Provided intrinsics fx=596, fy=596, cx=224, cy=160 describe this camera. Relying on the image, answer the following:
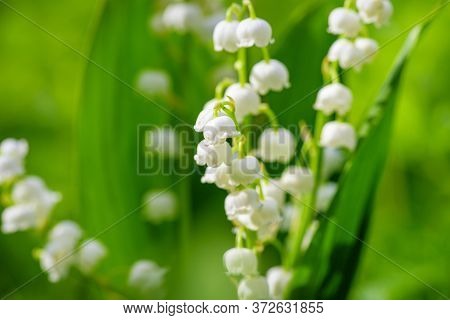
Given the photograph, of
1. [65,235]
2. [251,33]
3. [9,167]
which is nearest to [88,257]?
[65,235]

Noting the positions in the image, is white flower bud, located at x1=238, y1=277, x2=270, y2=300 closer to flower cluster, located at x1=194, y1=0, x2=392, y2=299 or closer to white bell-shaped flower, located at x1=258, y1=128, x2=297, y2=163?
flower cluster, located at x1=194, y1=0, x2=392, y2=299

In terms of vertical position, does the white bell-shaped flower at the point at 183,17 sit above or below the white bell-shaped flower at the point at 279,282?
above

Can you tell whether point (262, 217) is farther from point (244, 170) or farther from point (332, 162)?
point (332, 162)

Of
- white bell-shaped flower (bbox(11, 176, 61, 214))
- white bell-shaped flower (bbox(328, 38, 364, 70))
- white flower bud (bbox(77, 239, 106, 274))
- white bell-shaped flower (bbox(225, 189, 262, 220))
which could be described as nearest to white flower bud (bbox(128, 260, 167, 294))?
white flower bud (bbox(77, 239, 106, 274))

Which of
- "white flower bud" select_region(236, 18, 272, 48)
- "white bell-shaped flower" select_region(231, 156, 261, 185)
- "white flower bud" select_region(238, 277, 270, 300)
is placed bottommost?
"white flower bud" select_region(238, 277, 270, 300)

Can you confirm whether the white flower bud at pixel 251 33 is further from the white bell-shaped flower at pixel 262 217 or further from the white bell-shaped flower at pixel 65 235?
the white bell-shaped flower at pixel 65 235

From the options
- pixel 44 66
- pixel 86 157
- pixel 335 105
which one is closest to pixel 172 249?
pixel 86 157

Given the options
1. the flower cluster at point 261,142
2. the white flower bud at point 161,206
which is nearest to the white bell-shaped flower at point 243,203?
the flower cluster at point 261,142
